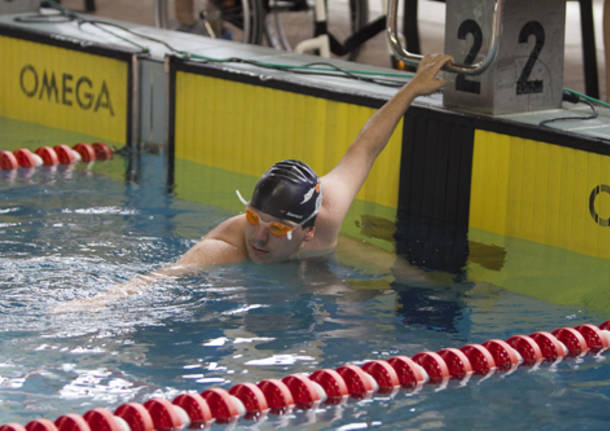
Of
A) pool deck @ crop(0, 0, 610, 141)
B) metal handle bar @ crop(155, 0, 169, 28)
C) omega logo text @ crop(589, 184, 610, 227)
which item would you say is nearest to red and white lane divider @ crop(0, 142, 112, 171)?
pool deck @ crop(0, 0, 610, 141)

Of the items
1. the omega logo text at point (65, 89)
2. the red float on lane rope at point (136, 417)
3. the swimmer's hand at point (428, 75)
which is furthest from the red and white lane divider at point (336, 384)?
the omega logo text at point (65, 89)

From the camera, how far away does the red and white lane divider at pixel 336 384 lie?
323 cm

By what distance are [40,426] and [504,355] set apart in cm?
163

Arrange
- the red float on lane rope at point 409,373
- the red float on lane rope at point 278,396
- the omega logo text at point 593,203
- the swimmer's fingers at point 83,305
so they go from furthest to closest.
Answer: the omega logo text at point 593,203 → the swimmer's fingers at point 83,305 → the red float on lane rope at point 409,373 → the red float on lane rope at point 278,396

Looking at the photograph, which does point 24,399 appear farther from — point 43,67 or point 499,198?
A: point 43,67

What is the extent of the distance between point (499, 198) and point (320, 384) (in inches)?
95.2

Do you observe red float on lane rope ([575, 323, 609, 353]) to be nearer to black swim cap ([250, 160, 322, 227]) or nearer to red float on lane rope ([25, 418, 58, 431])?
black swim cap ([250, 160, 322, 227])

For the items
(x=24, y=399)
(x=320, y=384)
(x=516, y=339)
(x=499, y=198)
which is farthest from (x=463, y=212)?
(x=24, y=399)

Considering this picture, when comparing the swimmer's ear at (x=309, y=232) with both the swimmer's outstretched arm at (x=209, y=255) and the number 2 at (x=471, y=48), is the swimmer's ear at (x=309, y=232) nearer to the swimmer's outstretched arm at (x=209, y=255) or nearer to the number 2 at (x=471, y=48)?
the swimmer's outstretched arm at (x=209, y=255)

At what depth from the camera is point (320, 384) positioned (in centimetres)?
358

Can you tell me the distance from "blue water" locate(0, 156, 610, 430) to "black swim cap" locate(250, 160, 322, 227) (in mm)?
331

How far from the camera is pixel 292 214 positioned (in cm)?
450

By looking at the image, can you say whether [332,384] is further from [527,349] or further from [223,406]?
[527,349]

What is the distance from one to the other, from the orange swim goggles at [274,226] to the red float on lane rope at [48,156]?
8.66 feet
